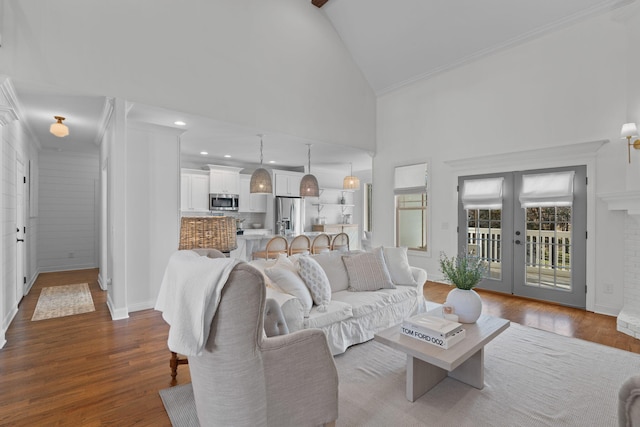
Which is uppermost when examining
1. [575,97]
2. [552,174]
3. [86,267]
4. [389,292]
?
[575,97]

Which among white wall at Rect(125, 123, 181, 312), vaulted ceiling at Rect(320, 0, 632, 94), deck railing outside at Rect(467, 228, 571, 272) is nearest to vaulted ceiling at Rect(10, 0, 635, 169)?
vaulted ceiling at Rect(320, 0, 632, 94)

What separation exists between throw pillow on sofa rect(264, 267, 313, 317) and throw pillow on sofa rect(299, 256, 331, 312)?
10 cm

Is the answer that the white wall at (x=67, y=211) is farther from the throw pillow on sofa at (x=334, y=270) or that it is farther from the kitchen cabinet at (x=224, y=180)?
the throw pillow on sofa at (x=334, y=270)

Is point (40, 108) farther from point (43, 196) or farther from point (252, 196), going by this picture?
point (252, 196)

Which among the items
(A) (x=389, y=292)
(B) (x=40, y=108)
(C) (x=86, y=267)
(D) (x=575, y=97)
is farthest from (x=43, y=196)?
(D) (x=575, y=97)

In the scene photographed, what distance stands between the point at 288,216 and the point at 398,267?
201 inches

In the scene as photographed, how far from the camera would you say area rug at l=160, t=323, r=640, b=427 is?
1938 millimetres

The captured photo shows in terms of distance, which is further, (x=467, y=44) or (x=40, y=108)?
(x=467, y=44)

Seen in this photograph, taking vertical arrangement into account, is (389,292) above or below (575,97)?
below

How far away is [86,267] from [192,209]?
109 inches

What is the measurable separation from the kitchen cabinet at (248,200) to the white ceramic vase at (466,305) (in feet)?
20.7

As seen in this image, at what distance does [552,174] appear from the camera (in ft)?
14.9

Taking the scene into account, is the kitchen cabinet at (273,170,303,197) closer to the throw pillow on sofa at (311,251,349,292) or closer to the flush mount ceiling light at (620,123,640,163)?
the throw pillow on sofa at (311,251,349,292)

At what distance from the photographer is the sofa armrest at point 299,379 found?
4.99 feet
